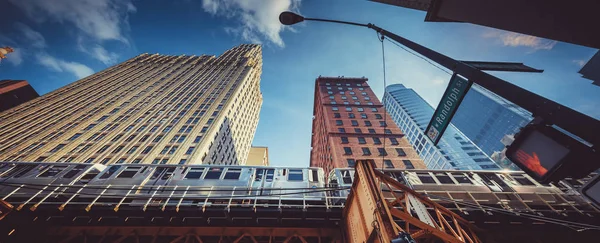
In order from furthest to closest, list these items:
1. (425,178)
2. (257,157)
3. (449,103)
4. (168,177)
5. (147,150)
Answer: (257,157) → (147,150) → (425,178) → (168,177) → (449,103)

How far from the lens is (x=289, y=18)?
6.69 metres

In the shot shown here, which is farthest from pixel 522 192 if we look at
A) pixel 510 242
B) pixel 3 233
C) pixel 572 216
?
pixel 3 233

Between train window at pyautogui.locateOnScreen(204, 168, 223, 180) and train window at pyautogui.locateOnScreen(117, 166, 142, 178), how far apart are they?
5316 mm

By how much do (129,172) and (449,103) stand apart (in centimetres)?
1968

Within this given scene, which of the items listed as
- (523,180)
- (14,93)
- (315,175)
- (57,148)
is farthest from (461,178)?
(14,93)

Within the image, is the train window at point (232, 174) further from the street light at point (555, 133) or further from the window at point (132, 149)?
the window at point (132, 149)

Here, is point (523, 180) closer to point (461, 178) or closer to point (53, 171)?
point (461, 178)

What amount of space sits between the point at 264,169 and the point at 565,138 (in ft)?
49.6

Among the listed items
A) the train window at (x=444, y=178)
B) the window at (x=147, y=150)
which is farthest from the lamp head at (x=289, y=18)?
the window at (x=147, y=150)

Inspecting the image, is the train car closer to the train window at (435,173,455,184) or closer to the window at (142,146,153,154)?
the window at (142,146,153,154)

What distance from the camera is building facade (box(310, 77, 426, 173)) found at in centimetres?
2950

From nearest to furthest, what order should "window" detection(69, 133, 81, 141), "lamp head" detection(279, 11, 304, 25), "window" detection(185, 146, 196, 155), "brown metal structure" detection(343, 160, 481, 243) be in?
"brown metal structure" detection(343, 160, 481, 243), "lamp head" detection(279, 11, 304, 25), "window" detection(185, 146, 196, 155), "window" detection(69, 133, 81, 141)

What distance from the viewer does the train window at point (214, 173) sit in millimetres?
15097

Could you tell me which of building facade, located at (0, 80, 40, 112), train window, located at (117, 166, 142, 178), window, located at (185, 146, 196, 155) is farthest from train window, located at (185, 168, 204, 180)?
building facade, located at (0, 80, 40, 112)
